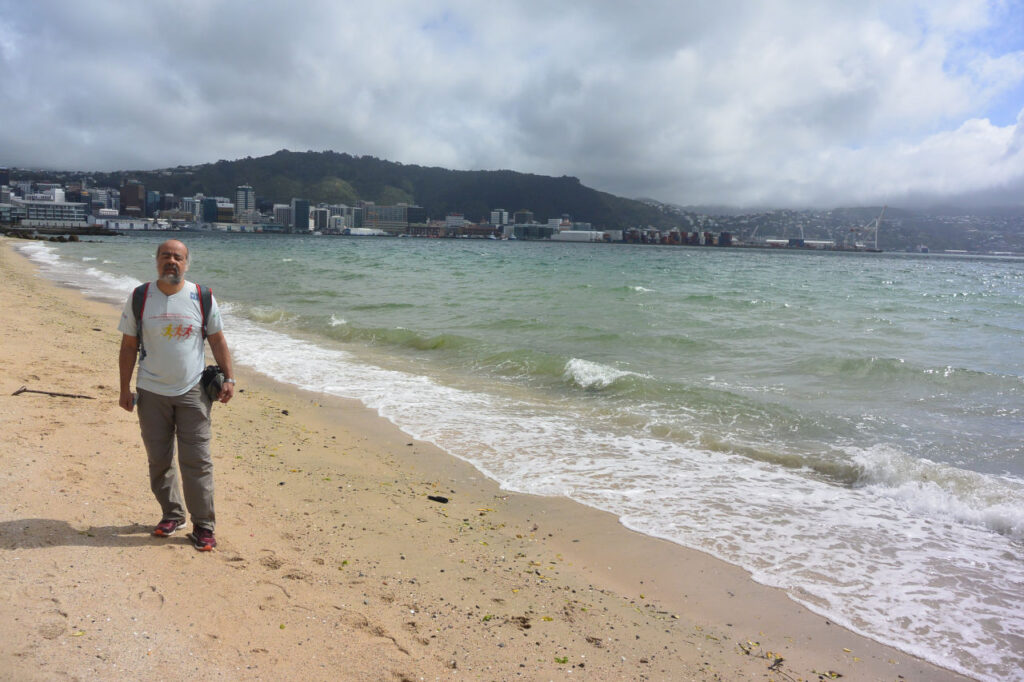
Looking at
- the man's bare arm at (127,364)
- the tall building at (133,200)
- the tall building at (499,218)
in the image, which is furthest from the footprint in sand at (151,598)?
the tall building at (133,200)

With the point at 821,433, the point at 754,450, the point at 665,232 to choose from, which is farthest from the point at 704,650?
the point at 665,232

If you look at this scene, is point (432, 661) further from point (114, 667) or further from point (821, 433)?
point (821, 433)

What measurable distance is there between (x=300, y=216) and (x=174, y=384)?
574 ft

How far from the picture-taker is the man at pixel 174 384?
367 centimetres

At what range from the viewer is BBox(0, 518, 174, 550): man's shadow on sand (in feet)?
11.4

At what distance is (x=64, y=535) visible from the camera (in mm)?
3631

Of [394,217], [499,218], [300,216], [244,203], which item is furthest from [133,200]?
[499,218]

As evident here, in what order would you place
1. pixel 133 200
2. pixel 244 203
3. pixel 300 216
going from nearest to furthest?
pixel 133 200 < pixel 300 216 < pixel 244 203

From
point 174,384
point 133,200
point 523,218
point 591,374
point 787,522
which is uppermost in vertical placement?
point 523,218

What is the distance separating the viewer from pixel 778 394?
10.2 m

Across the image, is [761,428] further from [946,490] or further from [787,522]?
[787,522]

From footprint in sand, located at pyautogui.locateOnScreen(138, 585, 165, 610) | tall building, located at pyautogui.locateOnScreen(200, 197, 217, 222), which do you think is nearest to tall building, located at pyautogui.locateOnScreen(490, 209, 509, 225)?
tall building, located at pyautogui.locateOnScreen(200, 197, 217, 222)

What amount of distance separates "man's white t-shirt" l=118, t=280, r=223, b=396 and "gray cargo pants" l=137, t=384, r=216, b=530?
0.08 meters

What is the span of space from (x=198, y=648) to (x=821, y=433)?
7590 mm
